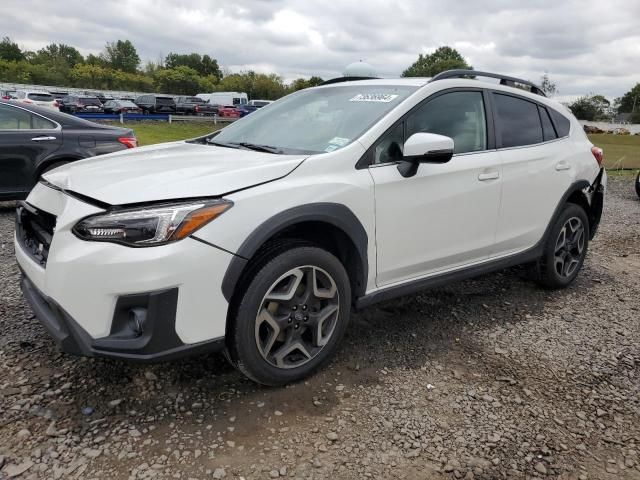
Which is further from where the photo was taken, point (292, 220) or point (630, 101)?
point (630, 101)

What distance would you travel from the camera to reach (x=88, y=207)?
2.36m

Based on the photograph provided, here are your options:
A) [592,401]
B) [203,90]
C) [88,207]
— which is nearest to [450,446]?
[592,401]

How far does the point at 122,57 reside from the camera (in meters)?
104

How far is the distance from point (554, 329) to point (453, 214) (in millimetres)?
1255

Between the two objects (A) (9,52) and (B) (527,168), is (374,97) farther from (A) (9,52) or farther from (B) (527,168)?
(A) (9,52)

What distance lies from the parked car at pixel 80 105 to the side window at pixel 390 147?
34.0 m

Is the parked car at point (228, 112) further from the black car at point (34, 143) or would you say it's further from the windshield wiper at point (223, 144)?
the windshield wiper at point (223, 144)

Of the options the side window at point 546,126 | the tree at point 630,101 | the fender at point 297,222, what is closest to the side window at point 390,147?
the fender at point 297,222

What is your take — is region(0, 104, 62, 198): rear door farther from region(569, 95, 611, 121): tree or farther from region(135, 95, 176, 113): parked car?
region(569, 95, 611, 121): tree

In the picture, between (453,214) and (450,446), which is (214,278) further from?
(453,214)

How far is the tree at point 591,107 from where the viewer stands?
244ft

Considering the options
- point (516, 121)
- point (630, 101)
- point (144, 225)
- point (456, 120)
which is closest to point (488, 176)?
point (456, 120)

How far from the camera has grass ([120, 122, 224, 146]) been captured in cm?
2177

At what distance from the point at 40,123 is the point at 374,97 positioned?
5193mm
